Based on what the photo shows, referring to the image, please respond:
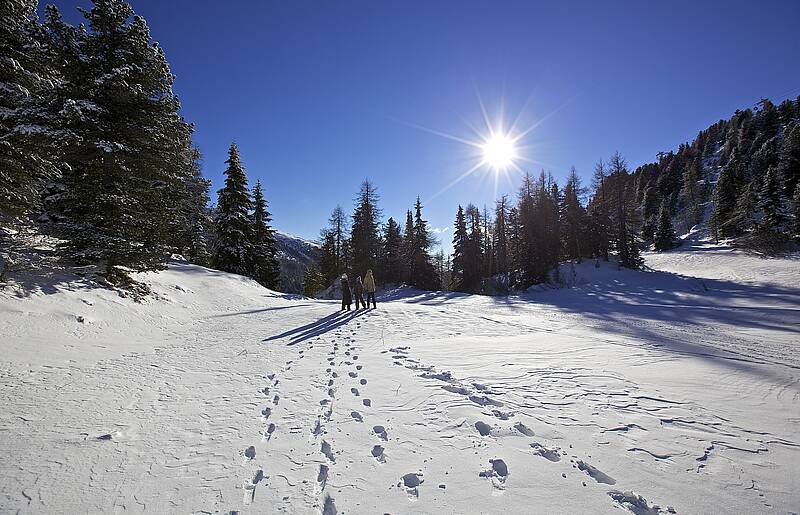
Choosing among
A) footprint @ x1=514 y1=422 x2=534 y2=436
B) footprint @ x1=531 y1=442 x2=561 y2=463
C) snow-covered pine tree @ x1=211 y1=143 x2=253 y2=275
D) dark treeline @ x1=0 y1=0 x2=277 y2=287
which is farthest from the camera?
snow-covered pine tree @ x1=211 y1=143 x2=253 y2=275

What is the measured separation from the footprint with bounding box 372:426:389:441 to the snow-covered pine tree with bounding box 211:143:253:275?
23.3 meters

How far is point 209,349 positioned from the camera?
287 inches

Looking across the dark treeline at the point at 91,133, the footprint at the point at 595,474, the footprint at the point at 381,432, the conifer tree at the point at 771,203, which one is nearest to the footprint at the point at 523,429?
Answer: the footprint at the point at 595,474

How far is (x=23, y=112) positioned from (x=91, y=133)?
4.83 ft

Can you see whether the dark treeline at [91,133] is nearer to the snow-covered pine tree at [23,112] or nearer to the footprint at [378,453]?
the snow-covered pine tree at [23,112]

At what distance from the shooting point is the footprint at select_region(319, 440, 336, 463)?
126 inches

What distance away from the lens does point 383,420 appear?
400 cm

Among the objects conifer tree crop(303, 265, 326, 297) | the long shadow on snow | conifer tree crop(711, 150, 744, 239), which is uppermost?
conifer tree crop(711, 150, 744, 239)

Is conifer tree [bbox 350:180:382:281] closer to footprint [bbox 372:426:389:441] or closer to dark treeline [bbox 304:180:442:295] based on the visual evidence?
dark treeline [bbox 304:180:442:295]

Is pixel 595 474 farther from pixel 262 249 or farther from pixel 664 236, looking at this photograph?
pixel 664 236

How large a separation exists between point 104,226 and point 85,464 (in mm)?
9745

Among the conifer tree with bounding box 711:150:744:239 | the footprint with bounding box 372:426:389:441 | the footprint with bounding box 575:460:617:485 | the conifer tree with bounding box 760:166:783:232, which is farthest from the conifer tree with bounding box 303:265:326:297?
the conifer tree with bounding box 711:150:744:239

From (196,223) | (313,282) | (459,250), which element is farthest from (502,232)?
(196,223)

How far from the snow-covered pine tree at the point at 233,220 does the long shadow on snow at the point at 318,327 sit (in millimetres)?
14928
